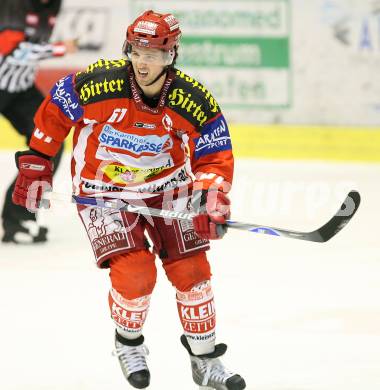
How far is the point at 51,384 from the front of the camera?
430cm

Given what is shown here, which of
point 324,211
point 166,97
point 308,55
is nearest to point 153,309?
point 166,97

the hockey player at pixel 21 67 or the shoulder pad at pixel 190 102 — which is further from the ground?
the shoulder pad at pixel 190 102

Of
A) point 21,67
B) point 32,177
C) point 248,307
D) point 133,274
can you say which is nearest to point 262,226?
point 133,274

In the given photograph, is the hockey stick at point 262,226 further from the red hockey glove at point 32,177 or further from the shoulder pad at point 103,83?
the shoulder pad at point 103,83

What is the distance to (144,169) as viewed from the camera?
4.16 m

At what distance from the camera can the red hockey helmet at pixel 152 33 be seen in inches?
155

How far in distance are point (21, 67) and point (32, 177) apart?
2.65 m

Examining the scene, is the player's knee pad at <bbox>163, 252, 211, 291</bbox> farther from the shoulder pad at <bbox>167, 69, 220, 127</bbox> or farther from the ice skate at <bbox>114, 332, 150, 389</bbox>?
the shoulder pad at <bbox>167, 69, 220, 127</bbox>

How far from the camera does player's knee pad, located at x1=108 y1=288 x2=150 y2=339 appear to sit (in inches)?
157

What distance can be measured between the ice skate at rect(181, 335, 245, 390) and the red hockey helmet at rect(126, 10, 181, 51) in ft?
3.49

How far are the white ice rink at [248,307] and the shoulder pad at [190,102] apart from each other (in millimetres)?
1009

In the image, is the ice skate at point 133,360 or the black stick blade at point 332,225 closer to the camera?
the black stick blade at point 332,225

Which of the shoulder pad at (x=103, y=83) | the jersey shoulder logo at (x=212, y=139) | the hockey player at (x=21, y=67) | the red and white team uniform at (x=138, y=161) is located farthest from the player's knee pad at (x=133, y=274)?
the hockey player at (x=21, y=67)

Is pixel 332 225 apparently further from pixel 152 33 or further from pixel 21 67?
pixel 21 67
